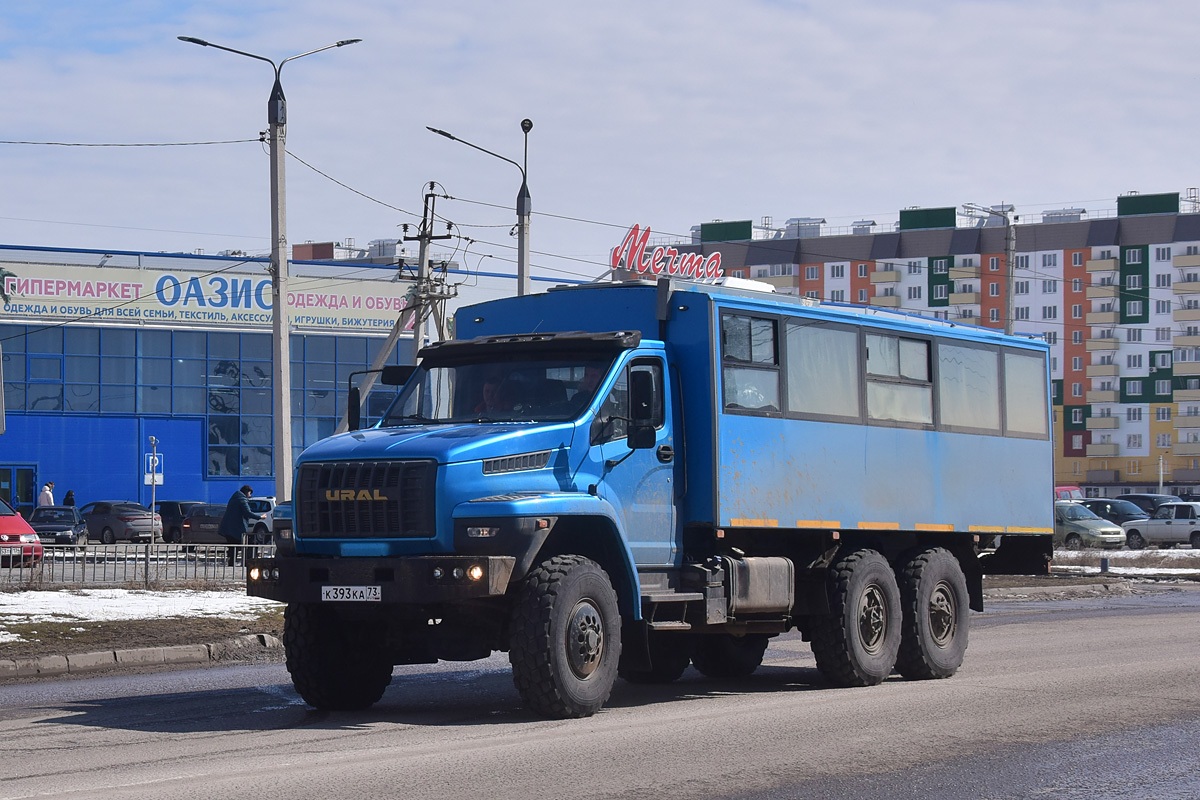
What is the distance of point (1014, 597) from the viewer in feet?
89.7

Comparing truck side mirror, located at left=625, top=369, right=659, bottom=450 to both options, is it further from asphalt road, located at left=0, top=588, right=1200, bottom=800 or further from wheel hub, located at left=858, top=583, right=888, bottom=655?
wheel hub, located at left=858, top=583, right=888, bottom=655

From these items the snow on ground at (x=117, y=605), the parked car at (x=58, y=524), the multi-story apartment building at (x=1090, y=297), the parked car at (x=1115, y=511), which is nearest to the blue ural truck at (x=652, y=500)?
the snow on ground at (x=117, y=605)

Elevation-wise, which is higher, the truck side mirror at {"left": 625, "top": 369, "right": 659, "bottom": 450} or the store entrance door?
the truck side mirror at {"left": 625, "top": 369, "right": 659, "bottom": 450}

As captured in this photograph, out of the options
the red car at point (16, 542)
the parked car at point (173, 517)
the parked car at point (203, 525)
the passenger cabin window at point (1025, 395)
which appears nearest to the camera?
the passenger cabin window at point (1025, 395)

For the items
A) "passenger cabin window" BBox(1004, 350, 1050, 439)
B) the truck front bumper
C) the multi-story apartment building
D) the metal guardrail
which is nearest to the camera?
the truck front bumper

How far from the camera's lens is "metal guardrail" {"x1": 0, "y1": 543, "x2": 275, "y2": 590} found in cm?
2256

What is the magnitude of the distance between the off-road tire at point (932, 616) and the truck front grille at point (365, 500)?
5.23 metres

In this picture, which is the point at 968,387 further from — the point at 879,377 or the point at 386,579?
the point at 386,579

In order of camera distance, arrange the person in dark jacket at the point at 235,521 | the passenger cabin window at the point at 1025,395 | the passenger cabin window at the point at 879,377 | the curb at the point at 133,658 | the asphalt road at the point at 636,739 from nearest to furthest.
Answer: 1. the asphalt road at the point at 636,739
2. the passenger cabin window at the point at 879,377
3. the curb at the point at 133,658
4. the passenger cabin window at the point at 1025,395
5. the person in dark jacket at the point at 235,521

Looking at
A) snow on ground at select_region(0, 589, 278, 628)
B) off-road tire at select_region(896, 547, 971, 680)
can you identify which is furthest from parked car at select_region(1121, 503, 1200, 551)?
off-road tire at select_region(896, 547, 971, 680)

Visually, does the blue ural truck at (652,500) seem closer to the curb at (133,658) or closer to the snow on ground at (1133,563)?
the curb at (133,658)

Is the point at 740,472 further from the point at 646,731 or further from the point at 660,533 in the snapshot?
the point at 646,731

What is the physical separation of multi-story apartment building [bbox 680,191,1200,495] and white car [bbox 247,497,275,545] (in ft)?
267

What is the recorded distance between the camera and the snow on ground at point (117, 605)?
1738 centimetres
